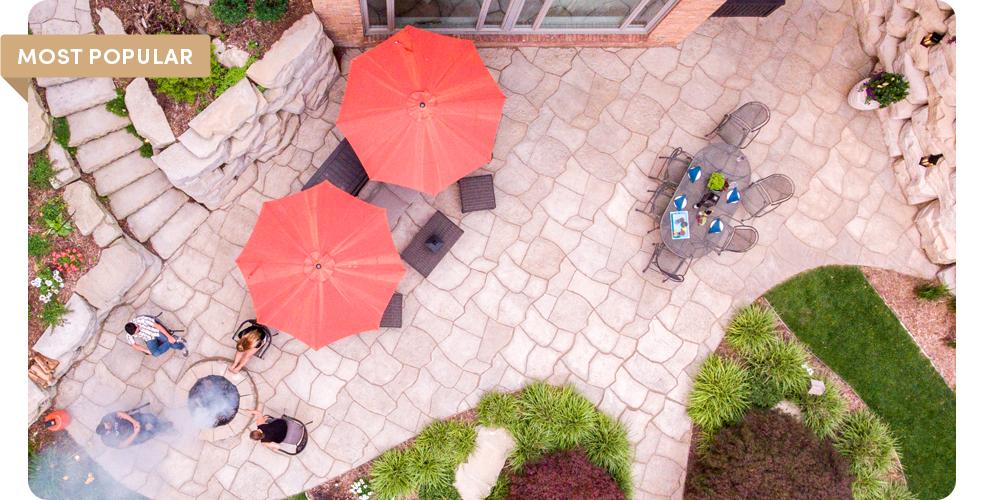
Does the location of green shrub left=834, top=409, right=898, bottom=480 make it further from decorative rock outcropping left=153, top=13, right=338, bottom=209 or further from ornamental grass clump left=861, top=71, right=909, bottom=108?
decorative rock outcropping left=153, top=13, right=338, bottom=209

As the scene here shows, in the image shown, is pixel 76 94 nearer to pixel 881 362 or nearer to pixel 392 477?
pixel 392 477

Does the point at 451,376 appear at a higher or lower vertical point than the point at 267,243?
lower

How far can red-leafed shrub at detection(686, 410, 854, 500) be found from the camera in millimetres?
7688

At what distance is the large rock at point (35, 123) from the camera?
7.32 metres

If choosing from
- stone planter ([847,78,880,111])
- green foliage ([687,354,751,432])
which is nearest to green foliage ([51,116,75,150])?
green foliage ([687,354,751,432])

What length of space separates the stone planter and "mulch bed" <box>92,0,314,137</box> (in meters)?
10.1

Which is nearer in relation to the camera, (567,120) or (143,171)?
(143,171)

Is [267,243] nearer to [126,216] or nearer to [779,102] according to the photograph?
[126,216]

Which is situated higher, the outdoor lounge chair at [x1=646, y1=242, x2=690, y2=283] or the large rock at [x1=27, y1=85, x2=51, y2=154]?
the large rock at [x1=27, y1=85, x2=51, y2=154]

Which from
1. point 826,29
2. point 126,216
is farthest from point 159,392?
point 826,29

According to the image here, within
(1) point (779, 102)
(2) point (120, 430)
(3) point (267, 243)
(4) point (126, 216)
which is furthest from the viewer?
(1) point (779, 102)

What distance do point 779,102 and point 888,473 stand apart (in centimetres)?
715

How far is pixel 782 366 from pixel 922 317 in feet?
10.2

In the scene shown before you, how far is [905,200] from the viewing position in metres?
9.50
